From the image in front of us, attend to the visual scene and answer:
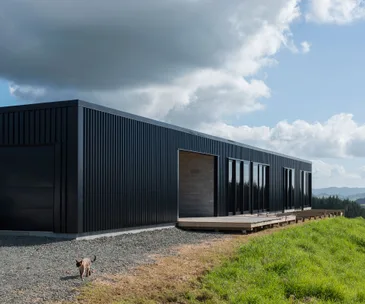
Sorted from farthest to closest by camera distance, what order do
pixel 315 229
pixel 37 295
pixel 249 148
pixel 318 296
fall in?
pixel 249 148
pixel 315 229
pixel 318 296
pixel 37 295

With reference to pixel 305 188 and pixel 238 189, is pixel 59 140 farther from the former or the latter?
pixel 305 188

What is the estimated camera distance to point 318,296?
8281 mm

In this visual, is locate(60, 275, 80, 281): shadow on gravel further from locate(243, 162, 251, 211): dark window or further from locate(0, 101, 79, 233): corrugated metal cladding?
locate(243, 162, 251, 211): dark window

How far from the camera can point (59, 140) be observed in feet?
40.3

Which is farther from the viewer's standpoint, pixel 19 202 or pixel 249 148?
pixel 249 148

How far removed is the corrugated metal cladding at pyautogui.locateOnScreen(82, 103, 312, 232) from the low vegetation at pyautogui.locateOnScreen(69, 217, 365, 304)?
2.79 metres

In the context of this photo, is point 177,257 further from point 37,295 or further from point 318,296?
point 37,295

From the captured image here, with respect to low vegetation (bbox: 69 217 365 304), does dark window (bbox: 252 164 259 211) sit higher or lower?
higher

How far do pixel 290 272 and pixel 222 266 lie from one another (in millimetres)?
1256

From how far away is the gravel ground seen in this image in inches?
262

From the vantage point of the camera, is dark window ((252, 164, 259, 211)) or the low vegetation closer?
the low vegetation

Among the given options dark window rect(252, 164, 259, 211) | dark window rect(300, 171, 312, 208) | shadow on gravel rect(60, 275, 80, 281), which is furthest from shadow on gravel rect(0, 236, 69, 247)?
dark window rect(300, 171, 312, 208)

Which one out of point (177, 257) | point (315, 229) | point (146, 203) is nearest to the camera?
point (177, 257)

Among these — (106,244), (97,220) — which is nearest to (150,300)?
(106,244)
